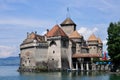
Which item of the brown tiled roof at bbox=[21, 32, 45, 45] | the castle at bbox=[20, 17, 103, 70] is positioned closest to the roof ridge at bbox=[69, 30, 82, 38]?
the castle at bbox=[20, 17, 103, 70]

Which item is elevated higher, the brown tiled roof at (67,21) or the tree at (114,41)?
the brown tiled roof at (67,21)

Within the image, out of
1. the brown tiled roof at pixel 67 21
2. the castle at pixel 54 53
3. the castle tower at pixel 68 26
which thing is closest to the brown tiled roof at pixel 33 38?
the castle at pixel 54 53

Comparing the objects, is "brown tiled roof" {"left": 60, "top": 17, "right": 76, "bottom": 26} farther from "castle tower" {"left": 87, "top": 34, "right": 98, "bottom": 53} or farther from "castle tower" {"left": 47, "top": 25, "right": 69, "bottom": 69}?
"castle tower" {"left": 47, "top": 25, "right": 69, "bottom": 69}

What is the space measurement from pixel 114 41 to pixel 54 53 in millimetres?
21003

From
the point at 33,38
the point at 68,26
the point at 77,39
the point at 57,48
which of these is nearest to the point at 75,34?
the point at 77,39

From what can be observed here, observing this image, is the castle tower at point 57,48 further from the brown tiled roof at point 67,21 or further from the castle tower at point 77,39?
the brown tiled roof at point 67,21

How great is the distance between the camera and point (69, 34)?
114500 millimetres

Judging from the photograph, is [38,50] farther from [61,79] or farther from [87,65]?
[61,79]

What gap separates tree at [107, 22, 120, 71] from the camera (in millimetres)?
84438

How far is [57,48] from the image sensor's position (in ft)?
329

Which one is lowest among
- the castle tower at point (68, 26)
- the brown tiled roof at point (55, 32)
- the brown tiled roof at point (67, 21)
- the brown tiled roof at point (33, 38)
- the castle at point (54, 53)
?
the castle at point (54, 53)

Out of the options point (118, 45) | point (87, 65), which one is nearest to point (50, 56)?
point (87, 65)

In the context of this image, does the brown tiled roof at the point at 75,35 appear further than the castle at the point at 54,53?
Yes

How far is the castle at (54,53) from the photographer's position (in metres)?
100
